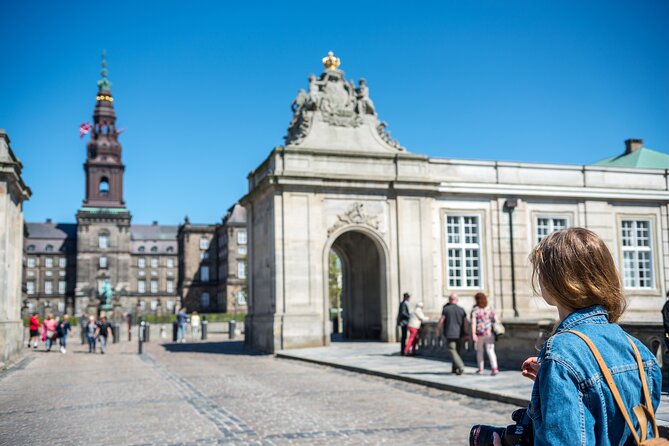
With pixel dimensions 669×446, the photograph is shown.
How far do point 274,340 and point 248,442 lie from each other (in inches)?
629

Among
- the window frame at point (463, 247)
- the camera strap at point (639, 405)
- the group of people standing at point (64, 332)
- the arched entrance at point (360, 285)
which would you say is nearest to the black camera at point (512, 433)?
the camera strap at point (639, 405)

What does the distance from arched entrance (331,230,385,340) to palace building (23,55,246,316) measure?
67739 millimetres

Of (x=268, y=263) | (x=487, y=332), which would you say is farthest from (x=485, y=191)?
(x=487, y=332)

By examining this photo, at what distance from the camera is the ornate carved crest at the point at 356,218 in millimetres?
25781

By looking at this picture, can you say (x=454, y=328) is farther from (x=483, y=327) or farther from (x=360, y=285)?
(x=360, y=285)

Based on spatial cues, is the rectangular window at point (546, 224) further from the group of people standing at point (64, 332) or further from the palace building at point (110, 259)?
the palace building at point (110, 259)

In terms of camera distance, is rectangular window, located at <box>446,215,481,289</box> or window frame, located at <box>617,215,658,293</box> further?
window frame, located at <box>617,215,658,293</box>

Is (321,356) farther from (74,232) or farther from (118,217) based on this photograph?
(74,232)

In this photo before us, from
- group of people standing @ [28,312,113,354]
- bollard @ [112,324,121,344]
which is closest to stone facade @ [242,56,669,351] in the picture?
group of people standing @ [28,312,113,354]

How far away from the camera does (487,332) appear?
14.6 meters

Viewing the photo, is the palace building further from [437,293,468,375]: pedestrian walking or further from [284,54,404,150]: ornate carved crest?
[437,293,468,375]: pedestrian walking

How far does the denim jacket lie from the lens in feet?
7.64

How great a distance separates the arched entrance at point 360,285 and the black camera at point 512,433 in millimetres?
24956

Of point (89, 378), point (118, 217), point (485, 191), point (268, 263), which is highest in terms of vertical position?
point (118, 217)
